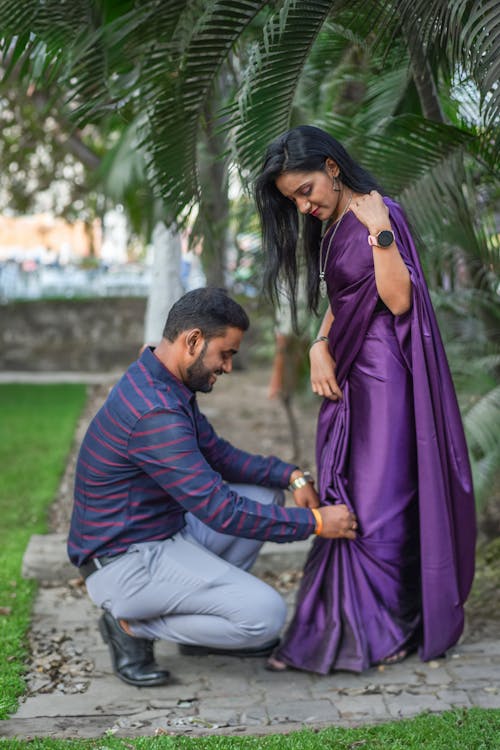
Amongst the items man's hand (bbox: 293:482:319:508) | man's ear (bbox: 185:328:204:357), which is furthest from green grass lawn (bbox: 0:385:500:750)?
man's ear (bbox: 185:328:204:357)

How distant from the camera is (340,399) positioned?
3.65m

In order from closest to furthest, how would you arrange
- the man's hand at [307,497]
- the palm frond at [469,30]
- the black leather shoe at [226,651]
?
1. the palm frond at [469,30]
2. the man's hand at [307,497]
3. the black leather shoe at [226,651]

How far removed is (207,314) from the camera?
335 cm

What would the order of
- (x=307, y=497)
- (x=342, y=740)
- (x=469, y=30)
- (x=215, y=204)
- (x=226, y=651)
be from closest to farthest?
(x=342, y=740), (x=469, y=30), (x=307, y=497), (x=226, y=651), (x=215, y=204)

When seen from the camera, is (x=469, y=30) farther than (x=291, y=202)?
No

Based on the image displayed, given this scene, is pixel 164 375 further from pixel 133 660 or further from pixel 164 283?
pixel 164 283

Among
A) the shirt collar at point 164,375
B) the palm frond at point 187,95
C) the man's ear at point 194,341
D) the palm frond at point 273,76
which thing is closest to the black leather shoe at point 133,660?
the shirt collar at point 164,375

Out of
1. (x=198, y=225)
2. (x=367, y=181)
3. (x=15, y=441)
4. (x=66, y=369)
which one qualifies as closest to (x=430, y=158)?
(x=367, y=181)

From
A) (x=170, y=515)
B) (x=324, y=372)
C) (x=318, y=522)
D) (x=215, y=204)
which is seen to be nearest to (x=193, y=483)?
(x=170, y=515)

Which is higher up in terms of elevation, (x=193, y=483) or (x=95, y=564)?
(x=193, y=483)

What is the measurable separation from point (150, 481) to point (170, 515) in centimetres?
20

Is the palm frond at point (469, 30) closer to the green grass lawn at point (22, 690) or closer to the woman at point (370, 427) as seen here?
the woman at point (370, 427)

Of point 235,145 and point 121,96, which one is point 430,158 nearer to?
point 235,145

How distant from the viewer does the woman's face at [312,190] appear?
3305 mm
